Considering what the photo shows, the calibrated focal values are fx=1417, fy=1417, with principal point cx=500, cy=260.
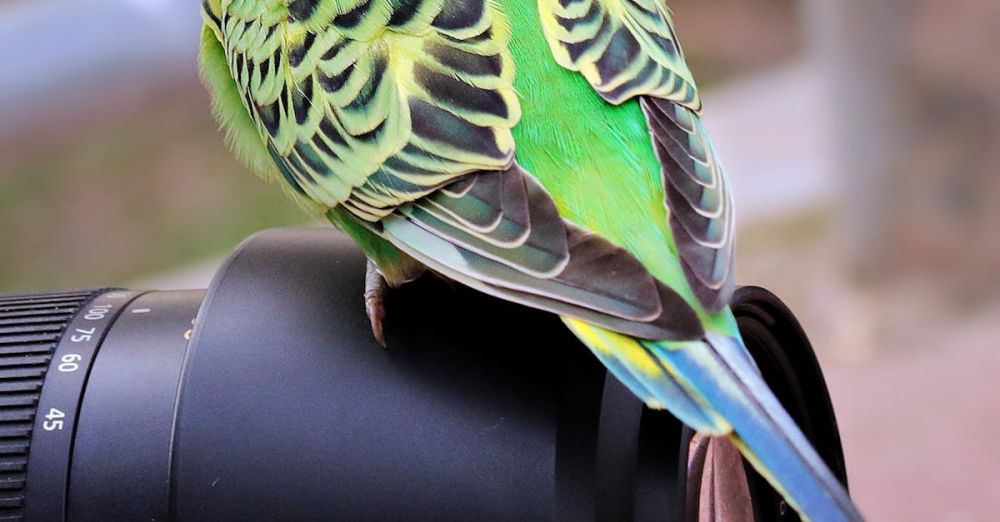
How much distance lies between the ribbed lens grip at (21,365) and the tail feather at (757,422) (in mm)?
625

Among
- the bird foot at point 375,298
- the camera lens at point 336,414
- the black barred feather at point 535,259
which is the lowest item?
the camera lens at point 336,414

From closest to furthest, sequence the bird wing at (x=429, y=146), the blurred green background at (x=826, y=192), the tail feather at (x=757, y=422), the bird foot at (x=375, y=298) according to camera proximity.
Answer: the tail feather at (x=757, y=422) → the bird wing at (x=429, y=146) → the bird foot at (x=375, y=298) → the blurred green background at (x=826, y=192)

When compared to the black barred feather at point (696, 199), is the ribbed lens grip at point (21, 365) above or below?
below

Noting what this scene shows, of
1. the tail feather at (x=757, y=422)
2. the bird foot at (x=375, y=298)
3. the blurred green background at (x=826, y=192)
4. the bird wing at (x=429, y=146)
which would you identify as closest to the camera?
the tail feather at (x=757, y=422)

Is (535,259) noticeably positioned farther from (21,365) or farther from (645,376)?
(21,365)

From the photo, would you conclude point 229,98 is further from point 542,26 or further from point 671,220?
point 671,220

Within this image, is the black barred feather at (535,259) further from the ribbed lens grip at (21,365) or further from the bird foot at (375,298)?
the ribbed lens grip at (21,365)

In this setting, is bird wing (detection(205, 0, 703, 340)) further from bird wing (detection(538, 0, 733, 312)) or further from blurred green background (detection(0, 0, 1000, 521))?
blurred green background (detection(0, 0, 1000, 521))

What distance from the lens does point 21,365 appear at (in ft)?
4.68

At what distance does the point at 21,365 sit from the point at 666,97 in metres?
0.71

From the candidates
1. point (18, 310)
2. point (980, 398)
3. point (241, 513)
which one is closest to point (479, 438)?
point (241, 513)

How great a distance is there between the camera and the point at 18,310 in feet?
4.97

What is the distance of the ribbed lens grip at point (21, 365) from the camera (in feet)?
4.47

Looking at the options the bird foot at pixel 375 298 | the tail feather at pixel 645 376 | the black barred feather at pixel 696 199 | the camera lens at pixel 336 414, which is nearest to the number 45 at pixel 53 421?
the camera lens at pixel 336 414
